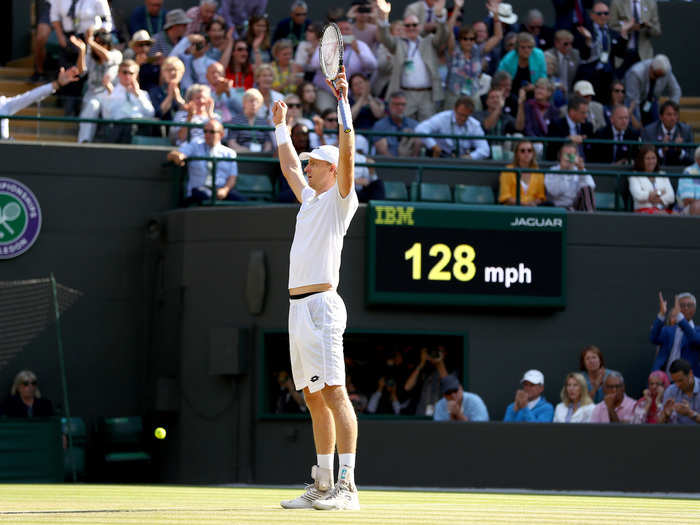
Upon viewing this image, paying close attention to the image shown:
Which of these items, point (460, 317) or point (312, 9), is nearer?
point (460, 317)

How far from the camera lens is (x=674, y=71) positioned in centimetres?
2262

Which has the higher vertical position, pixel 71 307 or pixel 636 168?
pixel 636 168

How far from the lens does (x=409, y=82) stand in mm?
17906

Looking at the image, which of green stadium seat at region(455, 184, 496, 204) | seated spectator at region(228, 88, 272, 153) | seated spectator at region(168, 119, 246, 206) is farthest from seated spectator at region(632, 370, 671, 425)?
seated spectator at region(228, 88, 272, 153)

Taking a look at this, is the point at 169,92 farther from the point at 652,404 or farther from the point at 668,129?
the point at 652,404

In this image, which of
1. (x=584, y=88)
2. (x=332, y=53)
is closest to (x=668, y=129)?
(x=584, y=88)

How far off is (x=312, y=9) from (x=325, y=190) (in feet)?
45.6

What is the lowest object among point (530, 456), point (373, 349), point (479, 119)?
point (530, 456)

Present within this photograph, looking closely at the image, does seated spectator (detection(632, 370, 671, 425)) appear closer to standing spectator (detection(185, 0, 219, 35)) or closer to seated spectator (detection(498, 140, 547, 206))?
seated spectator (detection(498, 140, 547, 206))

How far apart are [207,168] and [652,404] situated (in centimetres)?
541

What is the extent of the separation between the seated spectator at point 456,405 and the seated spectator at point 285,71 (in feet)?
16.2

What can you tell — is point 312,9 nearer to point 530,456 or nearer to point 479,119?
point 479,119

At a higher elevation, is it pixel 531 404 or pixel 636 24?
pixel 636 24

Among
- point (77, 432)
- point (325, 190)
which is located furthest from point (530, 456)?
point (325, 190)
